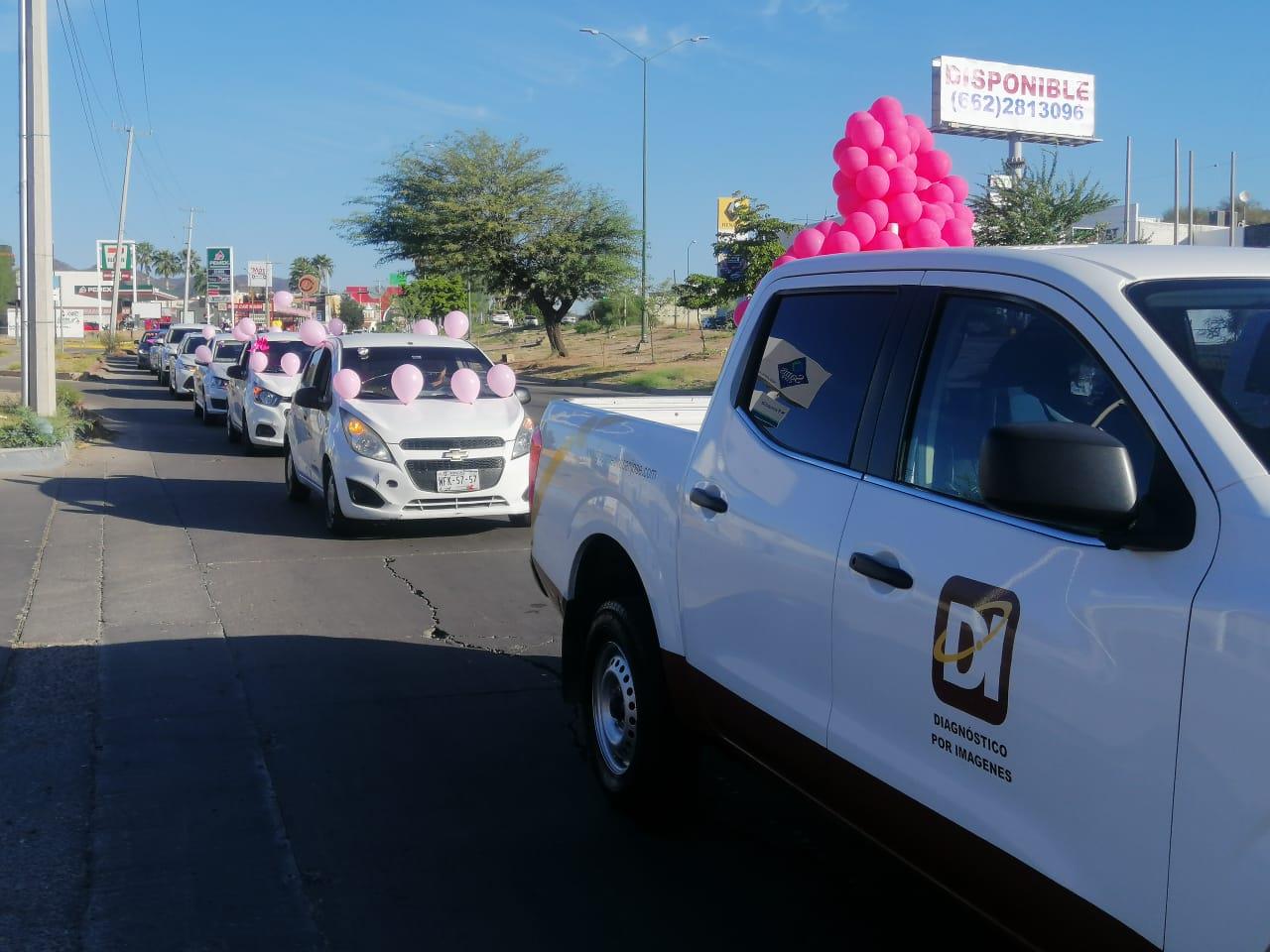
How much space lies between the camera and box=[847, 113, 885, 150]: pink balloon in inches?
296

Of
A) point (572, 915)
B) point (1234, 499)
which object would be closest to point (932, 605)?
point (1234, 499)

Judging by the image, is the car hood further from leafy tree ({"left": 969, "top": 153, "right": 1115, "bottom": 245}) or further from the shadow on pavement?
leafy tree ({"left": 969, "top": 153, "right": 1115, "bottom": 245})

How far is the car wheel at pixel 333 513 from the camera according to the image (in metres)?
11.0

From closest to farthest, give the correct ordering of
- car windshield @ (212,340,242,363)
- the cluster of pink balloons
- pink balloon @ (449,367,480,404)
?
the cluster of pink balloons
pink balloon @ (449,367,480,404)
car windshield @ (212,340,242,363)

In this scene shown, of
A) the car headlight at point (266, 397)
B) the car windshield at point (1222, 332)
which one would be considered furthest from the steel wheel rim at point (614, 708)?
the car headlight at point (266, 397)

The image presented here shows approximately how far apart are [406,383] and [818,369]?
783cm

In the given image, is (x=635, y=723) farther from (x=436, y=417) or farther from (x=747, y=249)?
(x=747, y=249)

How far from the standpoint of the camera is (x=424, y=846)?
4547 millimetres

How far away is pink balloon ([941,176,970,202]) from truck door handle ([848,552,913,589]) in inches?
210

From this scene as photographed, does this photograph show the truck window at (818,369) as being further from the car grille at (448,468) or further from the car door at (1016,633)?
the car grille at (448,468)

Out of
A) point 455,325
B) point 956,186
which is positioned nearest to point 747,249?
point 455,325

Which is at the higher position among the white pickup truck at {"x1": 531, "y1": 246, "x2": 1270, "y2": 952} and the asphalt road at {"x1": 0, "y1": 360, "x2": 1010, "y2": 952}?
the white pickup truck at {"x1": 531, "y1": 246, "x2": 1270, "y2": 952}

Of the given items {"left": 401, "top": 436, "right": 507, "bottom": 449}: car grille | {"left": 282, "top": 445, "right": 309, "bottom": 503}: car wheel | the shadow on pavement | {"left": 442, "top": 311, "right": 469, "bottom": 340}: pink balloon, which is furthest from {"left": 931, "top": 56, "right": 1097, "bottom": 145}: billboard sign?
the shadow on pavement

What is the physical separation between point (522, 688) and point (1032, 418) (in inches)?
153
